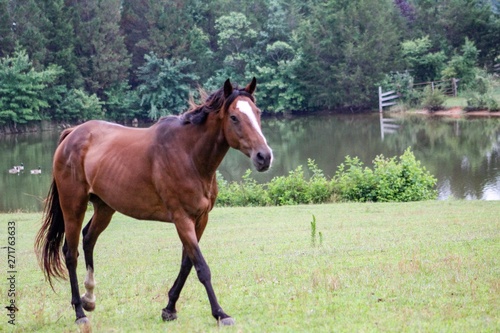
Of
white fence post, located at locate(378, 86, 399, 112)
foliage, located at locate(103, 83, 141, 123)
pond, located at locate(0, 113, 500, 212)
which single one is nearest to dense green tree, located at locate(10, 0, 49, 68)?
pond, located at locate(0, 113, 500, 212)

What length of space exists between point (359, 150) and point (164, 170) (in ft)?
88.2

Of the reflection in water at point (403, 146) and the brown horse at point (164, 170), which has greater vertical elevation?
the brown horse at point (164, 170)

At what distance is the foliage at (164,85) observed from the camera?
53250mm

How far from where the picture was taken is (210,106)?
5723 mm

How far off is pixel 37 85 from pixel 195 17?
60.2 ft

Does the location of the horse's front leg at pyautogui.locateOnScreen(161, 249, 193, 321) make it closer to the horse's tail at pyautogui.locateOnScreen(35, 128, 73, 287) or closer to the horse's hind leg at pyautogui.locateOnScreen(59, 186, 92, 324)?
the horse's hind leg at pyautogui.locateOnScreen(59, 186, 92, 324)

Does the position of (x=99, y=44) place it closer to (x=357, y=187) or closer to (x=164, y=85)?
(x=164, y=85)

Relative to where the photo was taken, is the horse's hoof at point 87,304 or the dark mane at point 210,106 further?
the horse's hoof at point 87,304

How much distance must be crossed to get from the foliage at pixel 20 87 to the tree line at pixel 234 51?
0.50 feet

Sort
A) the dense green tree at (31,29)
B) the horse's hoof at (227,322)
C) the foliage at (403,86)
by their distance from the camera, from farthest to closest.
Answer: the foliage at (403,86) → the dense green tree at (31,29) → the horse's hoof at (227,322)

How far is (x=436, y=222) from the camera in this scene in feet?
41.9

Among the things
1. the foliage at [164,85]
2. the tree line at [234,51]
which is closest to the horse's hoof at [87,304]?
the tree line at [234,51]

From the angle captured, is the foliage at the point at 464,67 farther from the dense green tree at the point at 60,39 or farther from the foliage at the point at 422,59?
the dense green tree at the point at 60,39

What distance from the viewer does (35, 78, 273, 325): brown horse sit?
542 cm
